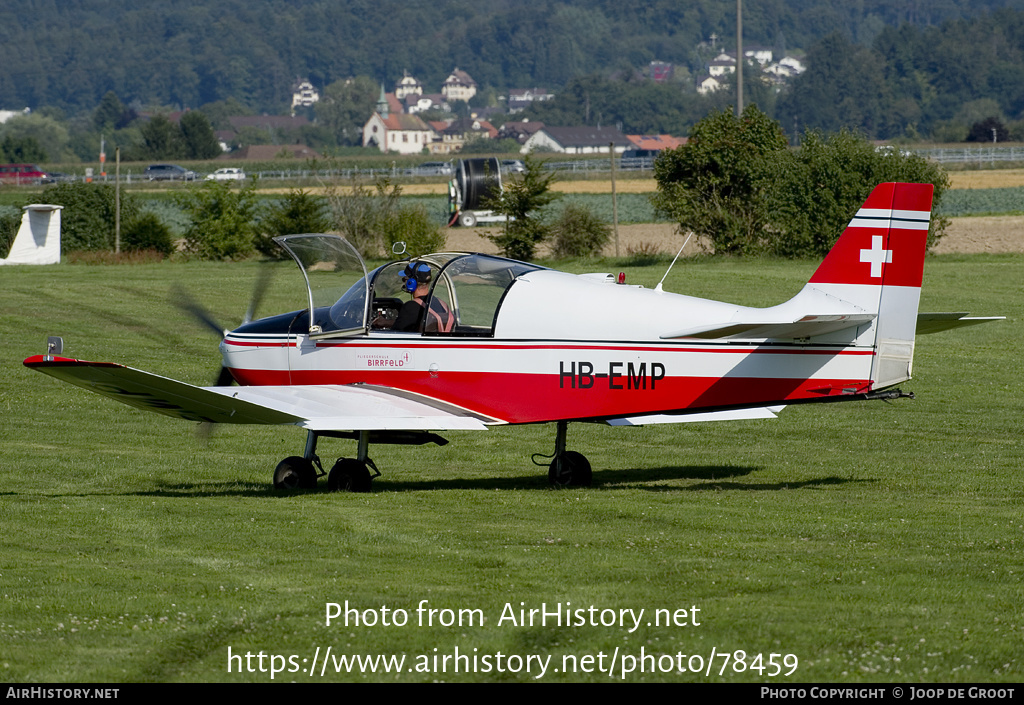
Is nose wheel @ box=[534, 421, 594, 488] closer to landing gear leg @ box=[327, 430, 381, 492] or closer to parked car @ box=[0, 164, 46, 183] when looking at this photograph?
landing gear leg @ box=[327, 430, 381, 492]

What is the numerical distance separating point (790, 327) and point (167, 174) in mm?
110202

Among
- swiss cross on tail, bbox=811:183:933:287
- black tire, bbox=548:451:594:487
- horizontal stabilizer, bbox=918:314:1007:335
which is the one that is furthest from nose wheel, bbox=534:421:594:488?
horizontal stabilizer, bbox=918:314:1007:335

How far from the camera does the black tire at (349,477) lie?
12.1 meters

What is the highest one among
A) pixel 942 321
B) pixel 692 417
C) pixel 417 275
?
pixel 417 275

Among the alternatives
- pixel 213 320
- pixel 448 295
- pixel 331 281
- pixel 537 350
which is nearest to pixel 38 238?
pixel 213 320

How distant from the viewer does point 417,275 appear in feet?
39.1

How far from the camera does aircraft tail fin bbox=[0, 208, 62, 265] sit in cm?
4388

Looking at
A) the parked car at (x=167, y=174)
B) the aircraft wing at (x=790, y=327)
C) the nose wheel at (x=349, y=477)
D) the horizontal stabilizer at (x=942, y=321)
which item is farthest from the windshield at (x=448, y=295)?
the parked car at (x=167, y=174)

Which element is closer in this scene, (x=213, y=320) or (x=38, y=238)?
(x=213, y=320)

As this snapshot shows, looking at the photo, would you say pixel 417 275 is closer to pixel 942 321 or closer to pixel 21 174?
pixel 942 321

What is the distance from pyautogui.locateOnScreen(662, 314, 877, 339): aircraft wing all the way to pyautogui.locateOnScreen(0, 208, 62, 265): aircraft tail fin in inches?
1479

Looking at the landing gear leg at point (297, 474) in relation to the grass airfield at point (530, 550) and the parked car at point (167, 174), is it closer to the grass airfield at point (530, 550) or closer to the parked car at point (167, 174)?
the grass airfield at point (530, 550)

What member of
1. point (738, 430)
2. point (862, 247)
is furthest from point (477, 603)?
point (738, 430)

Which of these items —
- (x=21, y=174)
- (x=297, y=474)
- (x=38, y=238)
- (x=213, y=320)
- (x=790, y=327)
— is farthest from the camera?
(x=21, y=174)
